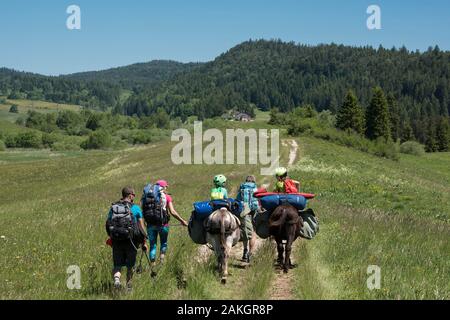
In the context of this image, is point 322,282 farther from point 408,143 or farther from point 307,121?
point 408,143

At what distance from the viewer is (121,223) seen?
854 centimetres

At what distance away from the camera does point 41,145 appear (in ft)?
479

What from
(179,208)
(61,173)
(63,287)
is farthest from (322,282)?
(61,173)

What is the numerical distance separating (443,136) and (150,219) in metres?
114

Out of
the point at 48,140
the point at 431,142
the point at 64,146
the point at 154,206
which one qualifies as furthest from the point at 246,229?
→ the point at 48,140

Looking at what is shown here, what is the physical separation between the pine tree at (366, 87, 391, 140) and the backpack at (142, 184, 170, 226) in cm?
8026

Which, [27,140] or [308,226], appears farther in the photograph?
[27,140]

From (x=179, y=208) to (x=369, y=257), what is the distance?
37.4 feet

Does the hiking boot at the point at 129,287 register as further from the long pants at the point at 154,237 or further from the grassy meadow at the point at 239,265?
the long pants at the point at 154,237

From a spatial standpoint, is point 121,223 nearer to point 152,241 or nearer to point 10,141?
point 152,241

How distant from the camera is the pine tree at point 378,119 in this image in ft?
281

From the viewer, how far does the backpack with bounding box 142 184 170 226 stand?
1045 cm

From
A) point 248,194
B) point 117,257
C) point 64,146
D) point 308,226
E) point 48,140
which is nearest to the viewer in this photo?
point 117,257

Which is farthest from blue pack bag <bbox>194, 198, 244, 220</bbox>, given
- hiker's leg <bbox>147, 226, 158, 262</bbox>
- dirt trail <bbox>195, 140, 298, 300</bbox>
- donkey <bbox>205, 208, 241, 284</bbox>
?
dirt trail <bbox>195, 140, 298, 300</bbox>
